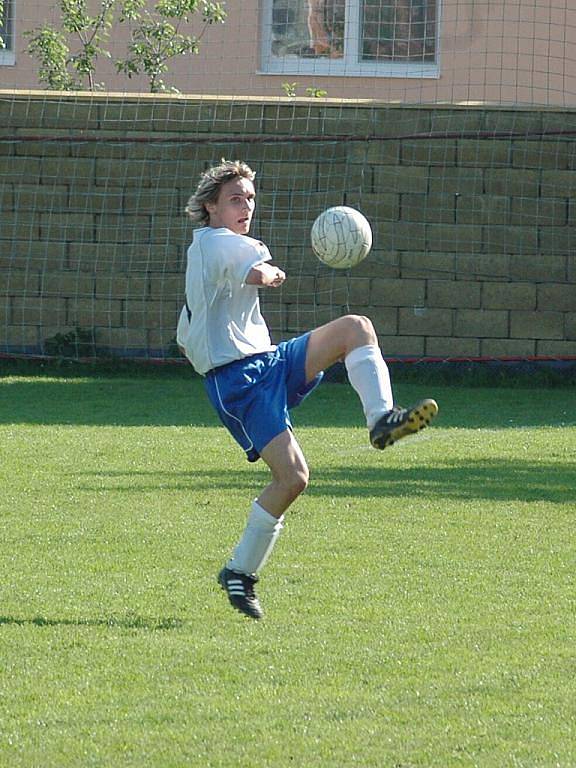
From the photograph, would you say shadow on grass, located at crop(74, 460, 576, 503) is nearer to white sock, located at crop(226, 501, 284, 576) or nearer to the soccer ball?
the soccer ball

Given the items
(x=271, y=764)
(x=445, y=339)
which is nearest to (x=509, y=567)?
(x=271, y=764)

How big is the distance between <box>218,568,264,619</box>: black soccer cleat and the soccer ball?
1.81 meters

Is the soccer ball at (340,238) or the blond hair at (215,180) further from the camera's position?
the soccer ball at (340,238)

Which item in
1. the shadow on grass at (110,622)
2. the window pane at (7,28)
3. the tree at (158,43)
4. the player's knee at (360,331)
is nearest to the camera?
the shadow on grass at (110,622)

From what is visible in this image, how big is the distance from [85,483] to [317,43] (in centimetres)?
1080

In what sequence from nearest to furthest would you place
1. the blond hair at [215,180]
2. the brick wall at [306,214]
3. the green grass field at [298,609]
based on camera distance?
the green grass field at [298,609] → the blond hair at [215,180] → the brick wall at [306,214]

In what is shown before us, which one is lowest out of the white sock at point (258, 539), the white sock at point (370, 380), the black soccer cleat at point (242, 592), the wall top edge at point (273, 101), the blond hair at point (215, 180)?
the black soccer cleat at point (242, 592)

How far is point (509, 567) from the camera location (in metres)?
6.45

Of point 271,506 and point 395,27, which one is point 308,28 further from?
point 271,506

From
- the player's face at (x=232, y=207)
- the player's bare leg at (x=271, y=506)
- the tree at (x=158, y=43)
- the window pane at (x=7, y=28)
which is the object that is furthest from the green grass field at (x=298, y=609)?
the window pane at (x=7, y=28)

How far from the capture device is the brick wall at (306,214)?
14.7 metres

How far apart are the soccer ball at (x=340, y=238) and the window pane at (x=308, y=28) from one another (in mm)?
11814

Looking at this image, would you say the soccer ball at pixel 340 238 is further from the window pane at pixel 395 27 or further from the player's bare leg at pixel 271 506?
the window pane at pixel 395 27

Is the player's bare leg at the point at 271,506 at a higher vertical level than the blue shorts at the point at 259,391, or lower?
lower
